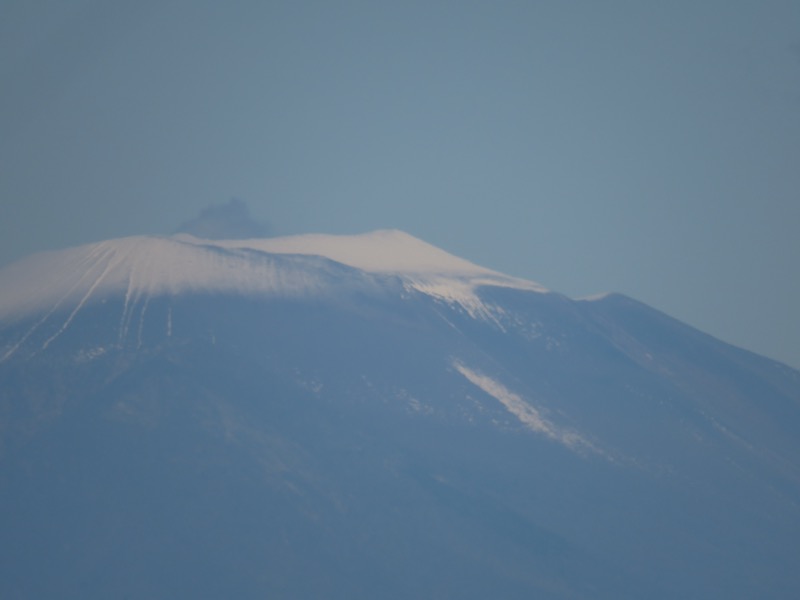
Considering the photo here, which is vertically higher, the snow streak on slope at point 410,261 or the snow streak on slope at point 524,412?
the snow streak on slope at point 410,261

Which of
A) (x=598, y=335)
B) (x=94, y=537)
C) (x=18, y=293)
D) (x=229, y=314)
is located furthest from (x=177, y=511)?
(x=598, y=335)

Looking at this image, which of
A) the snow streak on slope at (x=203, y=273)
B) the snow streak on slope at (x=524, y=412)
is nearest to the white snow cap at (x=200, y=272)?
the snow streak on slope at (x=203, y=273)

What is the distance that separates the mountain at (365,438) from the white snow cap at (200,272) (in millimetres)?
335

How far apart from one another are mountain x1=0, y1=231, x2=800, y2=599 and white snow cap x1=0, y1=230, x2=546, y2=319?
1.10 ft

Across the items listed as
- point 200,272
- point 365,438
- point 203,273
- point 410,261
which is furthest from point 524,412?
point 200,272

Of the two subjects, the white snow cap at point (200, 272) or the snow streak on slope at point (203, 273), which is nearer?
the snow streak on slope at point (203, 273)

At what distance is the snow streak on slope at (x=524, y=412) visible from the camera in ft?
266

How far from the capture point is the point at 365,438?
255 ft

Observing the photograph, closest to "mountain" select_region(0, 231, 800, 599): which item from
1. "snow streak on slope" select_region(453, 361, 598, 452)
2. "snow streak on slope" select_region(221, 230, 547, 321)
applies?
"snow streak on slope" select_region(453, 361, 598, 452)

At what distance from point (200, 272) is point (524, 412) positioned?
28881 millimetres

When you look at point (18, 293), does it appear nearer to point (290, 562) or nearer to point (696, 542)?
point (290, 562)

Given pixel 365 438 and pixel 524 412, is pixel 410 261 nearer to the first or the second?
pixel 524 412

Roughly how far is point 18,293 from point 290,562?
37166 millimetres

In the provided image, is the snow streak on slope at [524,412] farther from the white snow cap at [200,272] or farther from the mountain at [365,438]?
the white snow cap at [200,272]
